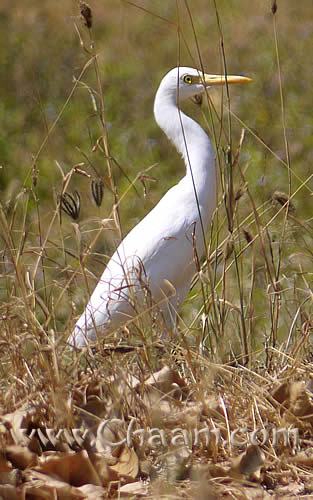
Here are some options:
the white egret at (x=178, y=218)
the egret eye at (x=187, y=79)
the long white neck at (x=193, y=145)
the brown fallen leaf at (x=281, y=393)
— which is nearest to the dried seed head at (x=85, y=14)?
the brown fallen leaf at (x=281, y=393)

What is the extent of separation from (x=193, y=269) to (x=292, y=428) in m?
1.83

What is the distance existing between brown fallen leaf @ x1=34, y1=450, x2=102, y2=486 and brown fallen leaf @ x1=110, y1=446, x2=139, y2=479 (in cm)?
5

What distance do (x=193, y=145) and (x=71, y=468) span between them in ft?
7.32

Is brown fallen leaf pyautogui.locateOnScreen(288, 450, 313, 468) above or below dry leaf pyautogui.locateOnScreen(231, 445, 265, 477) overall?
below

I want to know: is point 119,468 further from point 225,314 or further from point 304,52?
point 304,52

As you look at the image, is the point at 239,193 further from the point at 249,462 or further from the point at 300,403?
the point at 249,462

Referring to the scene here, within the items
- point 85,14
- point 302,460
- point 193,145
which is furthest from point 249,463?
point 193,145

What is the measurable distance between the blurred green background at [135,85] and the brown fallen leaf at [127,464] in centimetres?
453

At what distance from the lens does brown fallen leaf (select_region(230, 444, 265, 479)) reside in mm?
2068

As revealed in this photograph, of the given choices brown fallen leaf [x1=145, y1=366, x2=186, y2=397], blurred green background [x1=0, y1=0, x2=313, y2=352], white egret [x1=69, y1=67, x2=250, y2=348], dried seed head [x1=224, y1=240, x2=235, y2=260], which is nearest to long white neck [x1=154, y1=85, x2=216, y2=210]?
white egret [x1=69, y1=67, x2=250, y2=348]

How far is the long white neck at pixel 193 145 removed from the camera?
4105 millimetres

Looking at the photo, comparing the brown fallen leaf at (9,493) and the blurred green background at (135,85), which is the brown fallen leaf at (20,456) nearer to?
the brown fallen leaf at (9,493)

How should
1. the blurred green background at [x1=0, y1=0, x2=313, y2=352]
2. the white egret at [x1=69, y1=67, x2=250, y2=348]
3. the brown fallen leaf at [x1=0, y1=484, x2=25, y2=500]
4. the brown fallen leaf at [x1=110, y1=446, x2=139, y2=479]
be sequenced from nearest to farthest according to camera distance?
the brown fallen leaf at [x1=0, y1=484, x2=25, y2=500] < the brown fallen leaf at [x1=110, y1=446, x2=139, y2=479] < the white egret at [x1=69, y1=67, x2=250, y2=348] < the blurred green background at [x1=0, y1=0, x2=313, y2=352]

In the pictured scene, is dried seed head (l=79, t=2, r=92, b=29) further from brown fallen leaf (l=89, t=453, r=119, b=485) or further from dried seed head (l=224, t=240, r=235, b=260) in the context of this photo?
brown fallen leaf (l=89, t=453, r=119, b=485)
